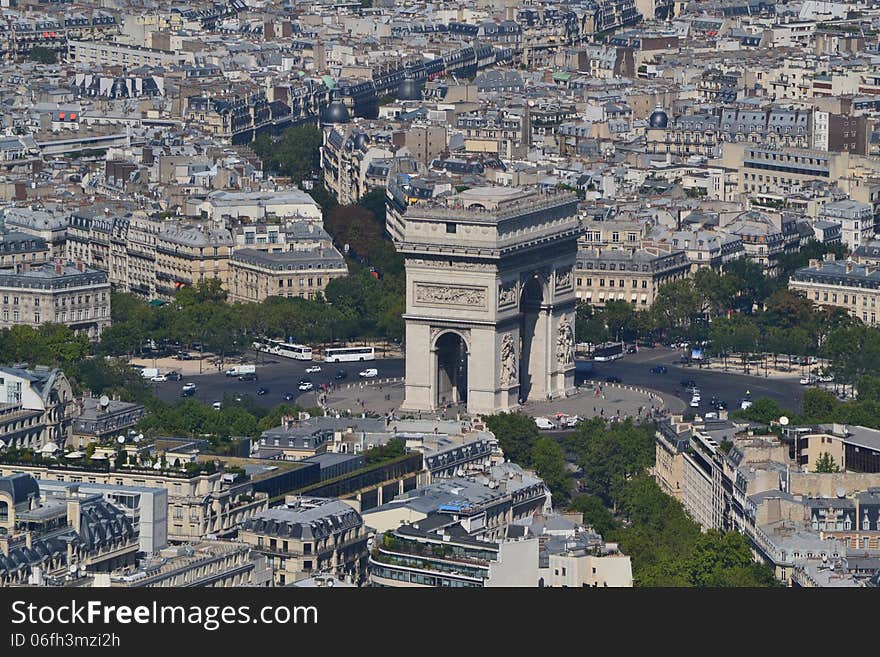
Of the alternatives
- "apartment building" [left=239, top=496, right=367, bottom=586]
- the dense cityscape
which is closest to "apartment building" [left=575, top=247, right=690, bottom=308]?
the dense cityscape

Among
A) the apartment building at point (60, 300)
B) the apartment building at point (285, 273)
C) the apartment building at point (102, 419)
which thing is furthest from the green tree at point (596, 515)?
the apartment building at point (285, 273)

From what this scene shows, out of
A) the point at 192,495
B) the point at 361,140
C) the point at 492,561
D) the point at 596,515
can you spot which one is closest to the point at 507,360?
the point at 596,515

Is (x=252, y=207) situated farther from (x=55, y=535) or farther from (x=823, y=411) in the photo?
(x=55, y=535)

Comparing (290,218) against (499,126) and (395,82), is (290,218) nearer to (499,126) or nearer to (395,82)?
(499,126)

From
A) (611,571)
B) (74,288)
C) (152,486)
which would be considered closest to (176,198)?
(74,288)

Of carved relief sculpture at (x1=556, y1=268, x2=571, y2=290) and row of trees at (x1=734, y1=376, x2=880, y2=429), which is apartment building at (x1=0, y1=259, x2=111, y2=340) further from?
row of trees at (x1=734, y1=376, x2=880, y2=429)

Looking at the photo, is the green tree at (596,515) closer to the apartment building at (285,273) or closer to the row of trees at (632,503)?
the row of trees at (632,503)
